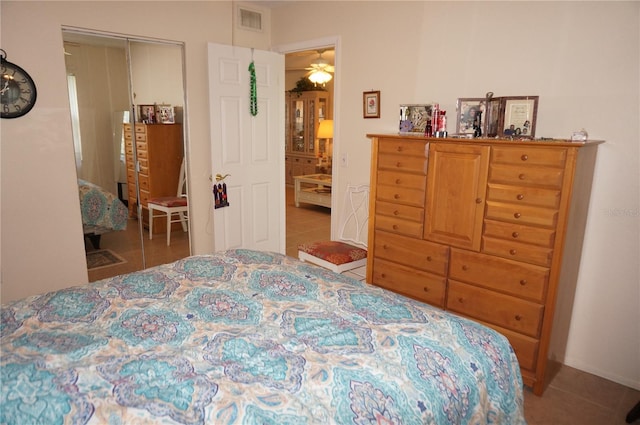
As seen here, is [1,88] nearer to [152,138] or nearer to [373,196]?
[152,138]

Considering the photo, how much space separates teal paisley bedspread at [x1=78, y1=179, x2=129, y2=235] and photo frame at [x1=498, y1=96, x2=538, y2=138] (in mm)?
3003

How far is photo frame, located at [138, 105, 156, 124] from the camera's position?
362 cm

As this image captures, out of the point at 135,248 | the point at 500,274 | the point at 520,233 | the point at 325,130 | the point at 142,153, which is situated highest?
the point at 325,130

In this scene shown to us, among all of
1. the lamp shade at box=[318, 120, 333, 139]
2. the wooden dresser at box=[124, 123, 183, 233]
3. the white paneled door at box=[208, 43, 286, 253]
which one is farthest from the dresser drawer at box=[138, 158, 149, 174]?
the lamp shade at box=[318, 120, 333, 139]

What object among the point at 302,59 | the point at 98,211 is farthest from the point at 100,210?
the point at 302,59

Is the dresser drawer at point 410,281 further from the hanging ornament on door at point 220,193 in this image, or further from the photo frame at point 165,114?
the photo frame at point 165,114

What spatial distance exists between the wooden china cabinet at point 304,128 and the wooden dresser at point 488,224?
5501 millimetres

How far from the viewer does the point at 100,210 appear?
11.5ft

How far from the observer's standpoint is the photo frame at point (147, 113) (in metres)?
3.62

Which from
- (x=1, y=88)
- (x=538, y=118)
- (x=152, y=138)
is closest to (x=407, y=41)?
(x=538, y=118)

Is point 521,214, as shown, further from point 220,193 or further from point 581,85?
point 220,193

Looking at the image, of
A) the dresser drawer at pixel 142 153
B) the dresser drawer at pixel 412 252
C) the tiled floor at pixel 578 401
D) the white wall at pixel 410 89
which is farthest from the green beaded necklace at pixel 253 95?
the tiled floor at pixel 578 401

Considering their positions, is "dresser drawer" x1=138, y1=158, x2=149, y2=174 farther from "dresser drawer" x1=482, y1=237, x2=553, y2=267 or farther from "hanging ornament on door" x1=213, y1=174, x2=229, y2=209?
"dresser drawer" x1=482, y1=237, x2=553, y2=267

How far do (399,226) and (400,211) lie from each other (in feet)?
0.36
